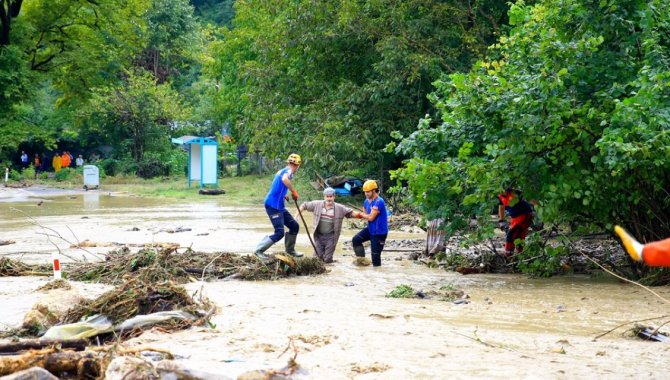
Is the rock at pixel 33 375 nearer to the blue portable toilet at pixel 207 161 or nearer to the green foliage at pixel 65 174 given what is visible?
the blue portable toilet at pixel 207 161

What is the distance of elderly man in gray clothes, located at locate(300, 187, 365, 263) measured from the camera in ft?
44.9

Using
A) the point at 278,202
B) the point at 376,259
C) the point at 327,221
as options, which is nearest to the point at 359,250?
the point at 376,259

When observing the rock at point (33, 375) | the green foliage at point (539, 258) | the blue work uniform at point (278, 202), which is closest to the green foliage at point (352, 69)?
the blue work uniform at point (278, 202)

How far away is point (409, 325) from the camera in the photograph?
8.66 m

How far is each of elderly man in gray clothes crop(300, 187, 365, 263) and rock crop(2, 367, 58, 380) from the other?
8081mm

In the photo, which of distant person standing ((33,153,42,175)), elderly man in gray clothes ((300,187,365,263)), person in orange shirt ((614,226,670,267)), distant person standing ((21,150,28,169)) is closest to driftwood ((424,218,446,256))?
elderly man in gray clothes ((300,187,365,263))

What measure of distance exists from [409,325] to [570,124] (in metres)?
3.87

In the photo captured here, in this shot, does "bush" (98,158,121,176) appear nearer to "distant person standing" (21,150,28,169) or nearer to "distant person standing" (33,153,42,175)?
"distant person standing" (33,153,42,175)

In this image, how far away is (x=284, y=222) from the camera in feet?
45.2

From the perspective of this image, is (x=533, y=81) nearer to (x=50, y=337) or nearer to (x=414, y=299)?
(x=414, y=299)

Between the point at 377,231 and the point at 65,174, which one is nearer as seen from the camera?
the point at 377,231

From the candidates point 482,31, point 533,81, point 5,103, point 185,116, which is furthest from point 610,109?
point 185,116

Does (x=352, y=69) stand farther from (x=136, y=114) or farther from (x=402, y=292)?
(x=136, y=114)

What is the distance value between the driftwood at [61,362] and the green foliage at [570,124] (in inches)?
259
